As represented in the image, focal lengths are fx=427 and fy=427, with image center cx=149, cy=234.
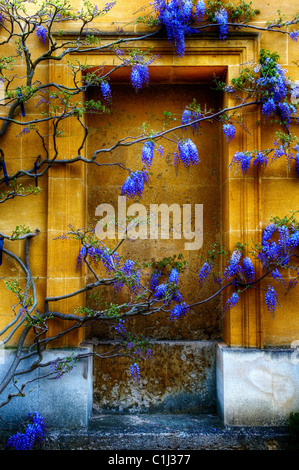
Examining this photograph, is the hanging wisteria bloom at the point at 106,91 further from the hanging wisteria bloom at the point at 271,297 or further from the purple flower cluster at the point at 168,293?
the hanging wisteria bloom at the point at 271,297

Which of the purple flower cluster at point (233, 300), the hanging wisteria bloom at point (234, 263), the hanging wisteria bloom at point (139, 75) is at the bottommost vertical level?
the purple flower cluster at point (233, 300)

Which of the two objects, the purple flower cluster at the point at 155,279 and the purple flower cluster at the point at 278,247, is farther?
the purple flower cluster at the point at 155,279

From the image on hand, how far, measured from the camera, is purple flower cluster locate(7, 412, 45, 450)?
394 cm

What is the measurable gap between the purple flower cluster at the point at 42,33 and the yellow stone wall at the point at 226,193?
78 millimetres

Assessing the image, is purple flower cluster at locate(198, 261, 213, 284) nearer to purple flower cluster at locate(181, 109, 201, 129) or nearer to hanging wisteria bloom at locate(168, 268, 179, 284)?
hanging wisteria bloom at locate(168, 268, 179, 284)

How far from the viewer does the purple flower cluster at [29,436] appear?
155 inches

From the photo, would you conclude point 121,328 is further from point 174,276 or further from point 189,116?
point 189,116

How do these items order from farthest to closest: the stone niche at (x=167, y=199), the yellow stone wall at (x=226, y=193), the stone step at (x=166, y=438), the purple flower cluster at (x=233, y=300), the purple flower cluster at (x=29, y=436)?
1. the stone niche at (x=167, y=199)
2. the yellow stone wall at (x=226, y=193)
3. the purple flower cluster at (x=233, y=300)
4. the stone step at (x=166, y=438)
5. the purple flower cluster at (x=29, y=436)

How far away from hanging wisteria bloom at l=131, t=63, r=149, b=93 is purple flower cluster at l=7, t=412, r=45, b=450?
3553mm

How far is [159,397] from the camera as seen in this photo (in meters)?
4.68

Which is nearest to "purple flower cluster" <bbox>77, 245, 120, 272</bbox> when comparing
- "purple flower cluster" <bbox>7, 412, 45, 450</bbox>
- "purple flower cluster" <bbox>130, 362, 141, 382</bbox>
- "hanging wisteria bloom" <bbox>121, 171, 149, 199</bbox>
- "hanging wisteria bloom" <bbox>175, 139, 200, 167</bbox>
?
"hanging wisteria bloom" <bbox>121, 171, 149, 199</bbox>

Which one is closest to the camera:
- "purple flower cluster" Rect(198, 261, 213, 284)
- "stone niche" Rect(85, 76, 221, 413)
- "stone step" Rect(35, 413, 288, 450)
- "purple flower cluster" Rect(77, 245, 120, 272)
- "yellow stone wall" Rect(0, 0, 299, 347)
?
"stone step" Rect(35, 413, 288, 450)

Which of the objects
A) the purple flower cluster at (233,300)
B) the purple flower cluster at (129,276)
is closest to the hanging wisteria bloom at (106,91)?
the purple flower cluster at (129,276)

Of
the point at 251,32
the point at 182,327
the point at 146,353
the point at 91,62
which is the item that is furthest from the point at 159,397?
the point at 251,32
